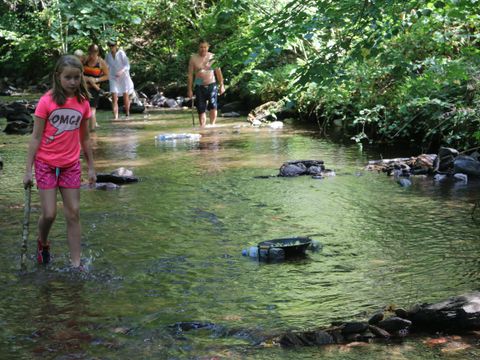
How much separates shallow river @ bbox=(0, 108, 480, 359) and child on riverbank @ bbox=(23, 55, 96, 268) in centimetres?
49

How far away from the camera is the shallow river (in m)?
4.59

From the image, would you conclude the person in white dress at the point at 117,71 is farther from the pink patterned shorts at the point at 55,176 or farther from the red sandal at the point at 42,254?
the pink patterned shorts at the point at 55,176

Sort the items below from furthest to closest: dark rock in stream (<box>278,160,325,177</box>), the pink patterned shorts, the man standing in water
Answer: the man standing in water < dark rock in stream (<box>278,160,325,177</box>) < the pink patterned shorts

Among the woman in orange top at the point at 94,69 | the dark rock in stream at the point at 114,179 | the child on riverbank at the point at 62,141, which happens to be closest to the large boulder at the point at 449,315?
the child on riverbank at the point at 62,141

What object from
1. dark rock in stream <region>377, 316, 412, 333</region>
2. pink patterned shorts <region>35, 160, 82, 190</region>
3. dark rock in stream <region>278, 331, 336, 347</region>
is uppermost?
pink patterned shorts <region>35, 160, 82, 190</region>

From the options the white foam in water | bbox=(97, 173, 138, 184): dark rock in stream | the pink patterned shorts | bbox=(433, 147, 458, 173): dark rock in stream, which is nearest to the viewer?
the pink patterned shorts

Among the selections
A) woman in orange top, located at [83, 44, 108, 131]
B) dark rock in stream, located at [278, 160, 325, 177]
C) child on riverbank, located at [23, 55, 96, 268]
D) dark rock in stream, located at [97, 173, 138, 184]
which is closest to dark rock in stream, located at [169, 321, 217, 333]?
child on riverbank, located at [23, 55, 96, 268]

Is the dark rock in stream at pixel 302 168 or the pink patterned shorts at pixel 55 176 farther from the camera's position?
the dark rock in stream at pixel 302 168

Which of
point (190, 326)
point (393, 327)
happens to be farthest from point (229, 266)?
point (393, 327)

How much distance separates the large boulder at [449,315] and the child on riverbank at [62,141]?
2.85m

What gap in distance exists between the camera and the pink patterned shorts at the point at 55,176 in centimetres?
607

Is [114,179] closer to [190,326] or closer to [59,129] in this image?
[59,129]

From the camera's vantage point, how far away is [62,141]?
6.08 meters

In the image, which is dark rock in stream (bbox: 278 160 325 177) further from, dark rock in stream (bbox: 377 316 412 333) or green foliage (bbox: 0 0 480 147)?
dark rock in stream (bbox: 377 316 412 333)
